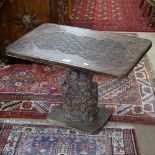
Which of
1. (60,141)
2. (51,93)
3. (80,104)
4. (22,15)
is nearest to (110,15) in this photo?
(22,15)

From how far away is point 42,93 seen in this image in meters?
3.46

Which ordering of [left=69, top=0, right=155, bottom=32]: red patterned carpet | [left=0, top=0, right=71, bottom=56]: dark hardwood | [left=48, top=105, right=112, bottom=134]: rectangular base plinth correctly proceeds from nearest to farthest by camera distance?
[left=48, top=105, right=112, bottom=134]: rectangular base plinth < [left=0, top=0, right=71, bottom=56]: dark hardwood < [left=69, top=0, right=155, bottom=32]: red patterned carpet

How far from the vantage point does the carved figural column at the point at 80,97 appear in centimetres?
273

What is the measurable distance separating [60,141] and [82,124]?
0.24 meters

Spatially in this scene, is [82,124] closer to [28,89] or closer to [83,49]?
[83,49]

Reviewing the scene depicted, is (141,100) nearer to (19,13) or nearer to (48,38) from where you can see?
(48,38)

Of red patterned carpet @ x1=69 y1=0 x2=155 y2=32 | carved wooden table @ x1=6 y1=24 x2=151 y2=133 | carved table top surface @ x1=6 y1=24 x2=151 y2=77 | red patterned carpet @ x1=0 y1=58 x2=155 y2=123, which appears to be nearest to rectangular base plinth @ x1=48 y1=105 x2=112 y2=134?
carved wooden table @ x1=6 y1=24 x2=151 y2=133

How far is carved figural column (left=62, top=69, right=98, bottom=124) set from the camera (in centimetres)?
273

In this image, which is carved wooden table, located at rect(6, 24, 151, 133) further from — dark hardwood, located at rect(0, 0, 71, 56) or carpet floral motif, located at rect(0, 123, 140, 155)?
dark hardwood, located at rect(0, 0, 71, 56)

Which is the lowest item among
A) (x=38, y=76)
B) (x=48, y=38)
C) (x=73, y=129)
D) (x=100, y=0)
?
(x=100, y=0)

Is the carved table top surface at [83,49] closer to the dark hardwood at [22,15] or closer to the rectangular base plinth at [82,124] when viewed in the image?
the rectangular base plinth at [82,124]

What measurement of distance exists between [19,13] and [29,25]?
176 mm

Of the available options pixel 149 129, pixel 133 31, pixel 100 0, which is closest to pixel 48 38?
pixel 149 129

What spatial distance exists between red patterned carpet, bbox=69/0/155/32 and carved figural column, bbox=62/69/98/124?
246cm
